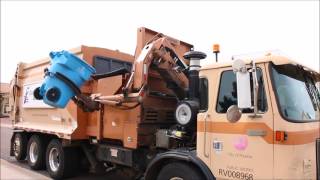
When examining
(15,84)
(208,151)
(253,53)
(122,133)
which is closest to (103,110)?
(122,133)

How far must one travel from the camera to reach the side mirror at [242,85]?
3.97 metres

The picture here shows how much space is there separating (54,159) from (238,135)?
17.8 feet

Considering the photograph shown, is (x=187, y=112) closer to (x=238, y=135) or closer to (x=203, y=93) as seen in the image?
(x=203, y=93)

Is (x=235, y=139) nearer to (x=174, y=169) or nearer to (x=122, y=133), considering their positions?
(x=174, y=169)

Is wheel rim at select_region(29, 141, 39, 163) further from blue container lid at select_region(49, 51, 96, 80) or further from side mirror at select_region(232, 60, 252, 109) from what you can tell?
side mirror at select_region(232, 60, 252, 109)

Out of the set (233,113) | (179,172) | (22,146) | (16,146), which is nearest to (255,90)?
(233,113)

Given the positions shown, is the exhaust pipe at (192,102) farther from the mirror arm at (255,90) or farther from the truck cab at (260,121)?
the mirror arm at (255,90)

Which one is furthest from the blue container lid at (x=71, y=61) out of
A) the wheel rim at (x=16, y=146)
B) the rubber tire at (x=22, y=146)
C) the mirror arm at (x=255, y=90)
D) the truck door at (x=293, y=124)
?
the wheel rim at (x=16, y=146)

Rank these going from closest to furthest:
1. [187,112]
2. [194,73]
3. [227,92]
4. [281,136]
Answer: [281,136], [227,92], [187,112], [194,73]

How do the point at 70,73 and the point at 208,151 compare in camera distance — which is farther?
the point at 70,73

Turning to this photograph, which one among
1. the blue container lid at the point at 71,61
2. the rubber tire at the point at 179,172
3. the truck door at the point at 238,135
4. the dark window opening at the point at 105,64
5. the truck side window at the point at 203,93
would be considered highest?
the dark window opening at the point at 105,64

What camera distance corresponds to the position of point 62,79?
592cm

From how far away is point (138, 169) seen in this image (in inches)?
244

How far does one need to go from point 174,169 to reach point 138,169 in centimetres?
139
